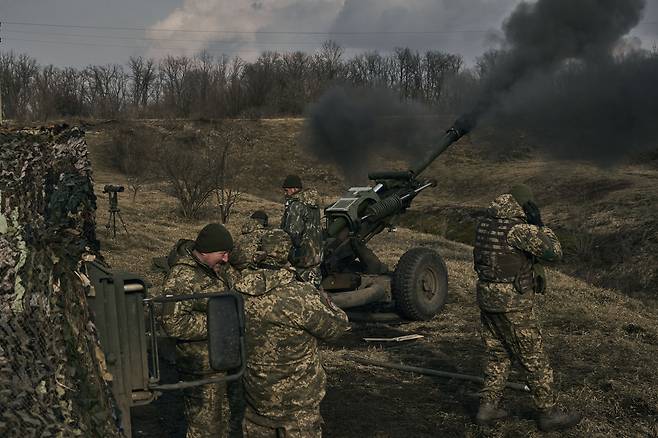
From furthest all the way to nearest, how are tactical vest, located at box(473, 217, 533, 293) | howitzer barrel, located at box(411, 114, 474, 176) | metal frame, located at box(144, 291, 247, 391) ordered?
1. howitzer barrel, located at box(411, 114, 474, 176)
2. tactical vest, located at box(473, 217, 533, 293)
3. metal frame, located at box(144, 291, 247, 391)

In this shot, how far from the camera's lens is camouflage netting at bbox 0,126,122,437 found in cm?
183

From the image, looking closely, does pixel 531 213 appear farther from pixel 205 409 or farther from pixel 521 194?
pixel 205 409

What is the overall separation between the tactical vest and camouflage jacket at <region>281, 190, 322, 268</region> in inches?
92.2

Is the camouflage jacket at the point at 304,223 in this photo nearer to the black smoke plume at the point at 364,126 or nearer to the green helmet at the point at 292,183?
the green helmet at the point at 292,183

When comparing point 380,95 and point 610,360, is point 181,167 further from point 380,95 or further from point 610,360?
point 610,360

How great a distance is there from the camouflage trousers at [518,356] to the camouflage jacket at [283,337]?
2009 millimetres

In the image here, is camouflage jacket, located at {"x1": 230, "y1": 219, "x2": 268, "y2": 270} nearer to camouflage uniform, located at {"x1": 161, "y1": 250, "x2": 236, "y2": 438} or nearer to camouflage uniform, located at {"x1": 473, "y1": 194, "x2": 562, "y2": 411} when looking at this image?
camouflage uniform, located at {"x1": 161, "y1": 250, "x2": 236, "y2": 438}

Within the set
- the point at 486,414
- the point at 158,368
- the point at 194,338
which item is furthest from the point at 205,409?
the point at 486,414

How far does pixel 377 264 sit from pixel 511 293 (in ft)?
12.0

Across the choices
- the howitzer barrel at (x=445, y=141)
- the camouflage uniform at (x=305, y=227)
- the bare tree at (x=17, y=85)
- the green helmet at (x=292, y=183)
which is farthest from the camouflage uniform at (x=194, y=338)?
the bare tree at (x=17, y=85)

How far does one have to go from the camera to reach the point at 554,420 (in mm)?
4969

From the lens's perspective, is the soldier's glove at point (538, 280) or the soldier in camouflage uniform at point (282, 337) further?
the soldier's glove at point (538, 280)

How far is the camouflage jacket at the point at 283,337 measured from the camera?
132 inches

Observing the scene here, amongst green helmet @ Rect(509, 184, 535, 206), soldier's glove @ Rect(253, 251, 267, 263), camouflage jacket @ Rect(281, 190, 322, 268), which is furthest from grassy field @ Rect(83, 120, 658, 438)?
soldier's glove @ Rect(253, 251, 267, 263)
